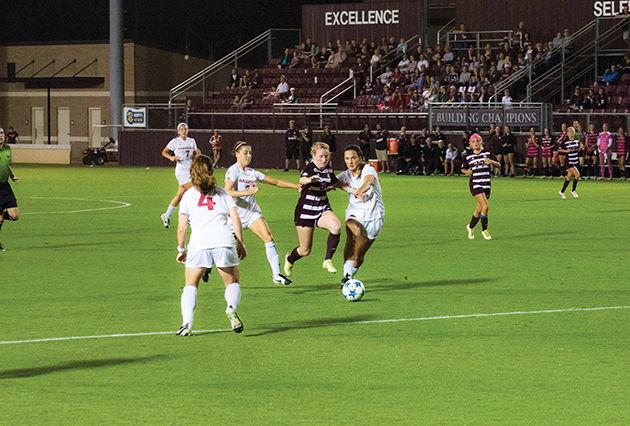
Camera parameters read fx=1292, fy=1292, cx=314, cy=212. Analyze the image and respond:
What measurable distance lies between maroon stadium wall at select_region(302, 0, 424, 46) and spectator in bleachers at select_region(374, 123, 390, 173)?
11848 millimetres

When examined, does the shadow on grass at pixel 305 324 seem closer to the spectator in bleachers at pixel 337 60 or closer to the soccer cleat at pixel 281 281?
the soccer cleat at pixel 281 281

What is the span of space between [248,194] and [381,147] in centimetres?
3428

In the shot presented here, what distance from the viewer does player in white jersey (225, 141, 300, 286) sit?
53.5 ft

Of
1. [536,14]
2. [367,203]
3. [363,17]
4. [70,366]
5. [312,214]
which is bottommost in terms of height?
[70,366]

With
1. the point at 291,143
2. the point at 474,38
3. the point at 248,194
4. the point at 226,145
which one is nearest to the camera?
the point at 248,194

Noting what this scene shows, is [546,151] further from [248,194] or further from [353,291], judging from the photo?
[353,291]

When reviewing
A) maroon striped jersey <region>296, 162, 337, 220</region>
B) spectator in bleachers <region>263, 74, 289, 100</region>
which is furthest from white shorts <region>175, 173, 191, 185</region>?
spectator in bleachers <region>263, 74, 289, 100</region>

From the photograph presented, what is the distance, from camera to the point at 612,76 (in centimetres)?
4906

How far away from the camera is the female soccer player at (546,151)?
4594 cm

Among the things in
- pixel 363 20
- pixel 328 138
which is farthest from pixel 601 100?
pixel 363 20

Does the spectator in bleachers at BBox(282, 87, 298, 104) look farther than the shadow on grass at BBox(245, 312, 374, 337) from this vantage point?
Yes

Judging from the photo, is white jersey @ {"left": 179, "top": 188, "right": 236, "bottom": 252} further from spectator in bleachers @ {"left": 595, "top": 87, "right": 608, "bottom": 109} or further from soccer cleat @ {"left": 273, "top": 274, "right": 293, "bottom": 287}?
spectator in bleachers @ {"left": 595, "top": 87, "right": 608, "bottom": 109}

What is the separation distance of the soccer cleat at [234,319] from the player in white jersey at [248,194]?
3.88 meters

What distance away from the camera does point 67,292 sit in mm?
15953
